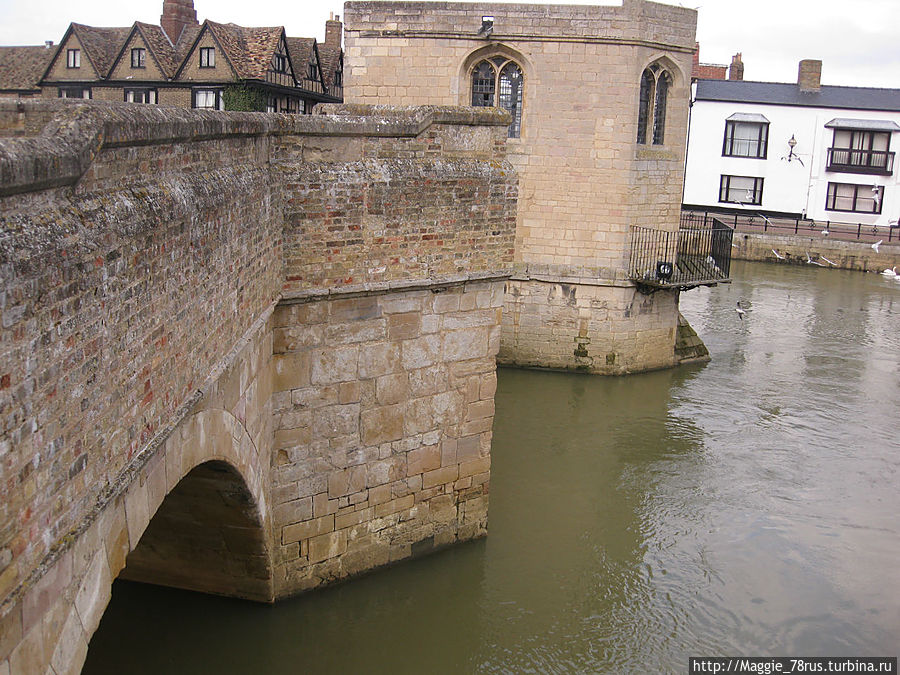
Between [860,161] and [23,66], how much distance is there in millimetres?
37115

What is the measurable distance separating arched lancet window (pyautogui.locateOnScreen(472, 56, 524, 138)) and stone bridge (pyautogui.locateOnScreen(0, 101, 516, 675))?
25.6ft

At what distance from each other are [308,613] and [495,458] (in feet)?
16.6

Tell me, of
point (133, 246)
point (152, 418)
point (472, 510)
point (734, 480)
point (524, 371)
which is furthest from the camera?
point (524, 371)

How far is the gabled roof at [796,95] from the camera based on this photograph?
39344 millimetres

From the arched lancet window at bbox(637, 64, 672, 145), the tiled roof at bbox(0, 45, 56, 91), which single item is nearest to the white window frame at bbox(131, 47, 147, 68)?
the tiled roof at bbox(0, 45, 56, 91)

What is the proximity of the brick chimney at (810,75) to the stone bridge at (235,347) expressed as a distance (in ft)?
114

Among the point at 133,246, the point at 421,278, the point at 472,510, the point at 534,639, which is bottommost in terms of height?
the point at 534,639

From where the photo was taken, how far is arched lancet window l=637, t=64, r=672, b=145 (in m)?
17.9

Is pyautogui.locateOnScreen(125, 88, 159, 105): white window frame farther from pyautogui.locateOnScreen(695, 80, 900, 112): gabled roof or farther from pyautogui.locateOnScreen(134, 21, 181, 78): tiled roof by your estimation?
pyautogui.locateOnScreen(695, 80, 900, 112): gabled roof

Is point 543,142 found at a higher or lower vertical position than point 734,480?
higher

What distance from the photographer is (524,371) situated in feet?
60.4

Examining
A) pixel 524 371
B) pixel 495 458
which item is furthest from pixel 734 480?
pixel 524 371

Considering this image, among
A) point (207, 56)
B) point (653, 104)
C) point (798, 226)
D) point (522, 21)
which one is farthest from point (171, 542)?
point (798, 226)

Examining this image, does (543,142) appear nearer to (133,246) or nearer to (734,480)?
(734,480)
